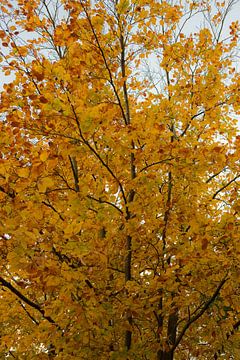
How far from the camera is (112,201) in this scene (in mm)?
3795

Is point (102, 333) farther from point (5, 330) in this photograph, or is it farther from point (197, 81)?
point (197, 81)

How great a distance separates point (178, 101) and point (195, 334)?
10.1 ft

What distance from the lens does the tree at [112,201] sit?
8.70 feet

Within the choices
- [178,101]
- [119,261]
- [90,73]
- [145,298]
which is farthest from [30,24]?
[145,298]

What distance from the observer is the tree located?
2650 mm

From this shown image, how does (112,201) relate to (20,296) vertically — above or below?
above

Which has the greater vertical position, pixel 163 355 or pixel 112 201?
pixel 112 201

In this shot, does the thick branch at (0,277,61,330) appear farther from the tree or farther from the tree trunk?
the tree trunk

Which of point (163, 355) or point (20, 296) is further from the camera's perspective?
point (163, 355)

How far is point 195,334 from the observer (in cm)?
425

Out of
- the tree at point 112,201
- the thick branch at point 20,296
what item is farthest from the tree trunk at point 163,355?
the thick branch at point 20,296

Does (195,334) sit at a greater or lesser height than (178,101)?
lesser

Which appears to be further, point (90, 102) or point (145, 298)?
point (90, 102)

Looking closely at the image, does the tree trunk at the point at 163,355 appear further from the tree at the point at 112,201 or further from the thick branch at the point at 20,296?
the thick branch at the point at 20,296
